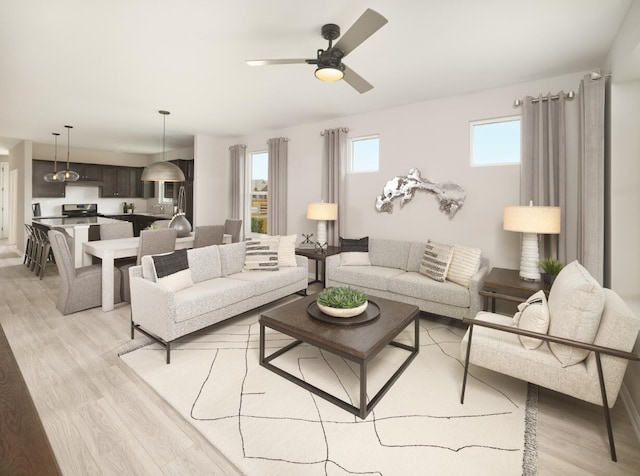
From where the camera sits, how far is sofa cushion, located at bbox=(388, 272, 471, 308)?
331cm

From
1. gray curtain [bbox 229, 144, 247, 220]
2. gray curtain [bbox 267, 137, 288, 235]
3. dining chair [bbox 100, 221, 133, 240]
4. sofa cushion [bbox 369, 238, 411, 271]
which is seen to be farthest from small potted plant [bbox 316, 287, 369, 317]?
gray curtain [bbox 229, 144, 247, 220]

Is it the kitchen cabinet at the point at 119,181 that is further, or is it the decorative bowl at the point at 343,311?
the kitchen cabinet at the point at 119,181

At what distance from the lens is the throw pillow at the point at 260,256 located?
158 inches

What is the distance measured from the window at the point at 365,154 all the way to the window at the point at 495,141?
4.45 feet

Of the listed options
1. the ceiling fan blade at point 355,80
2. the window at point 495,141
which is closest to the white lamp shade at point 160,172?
the ceiling fan blade at point 355,80

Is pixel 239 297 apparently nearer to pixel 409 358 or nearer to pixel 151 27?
pixel 409 358

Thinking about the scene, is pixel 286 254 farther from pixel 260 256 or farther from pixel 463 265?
pixel 463 265

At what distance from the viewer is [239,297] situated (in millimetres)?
3322

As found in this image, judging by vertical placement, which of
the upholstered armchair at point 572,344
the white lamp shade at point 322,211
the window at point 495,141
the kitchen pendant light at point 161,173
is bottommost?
the upholstered armchair at point 572,344

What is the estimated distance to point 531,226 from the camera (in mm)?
3053

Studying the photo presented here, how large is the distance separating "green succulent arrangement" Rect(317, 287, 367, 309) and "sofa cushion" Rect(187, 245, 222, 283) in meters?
1.58

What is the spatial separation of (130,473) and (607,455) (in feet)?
8.29

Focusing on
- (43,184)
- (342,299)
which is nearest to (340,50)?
(342,299)

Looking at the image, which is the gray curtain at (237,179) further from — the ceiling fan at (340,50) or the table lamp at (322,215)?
the ceiling fan at (340,50)
